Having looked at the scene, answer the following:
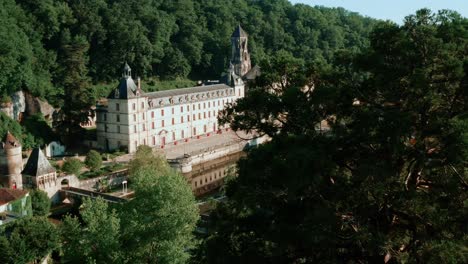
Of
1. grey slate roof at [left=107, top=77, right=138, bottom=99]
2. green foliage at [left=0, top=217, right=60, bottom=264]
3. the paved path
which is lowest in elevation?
the paved path

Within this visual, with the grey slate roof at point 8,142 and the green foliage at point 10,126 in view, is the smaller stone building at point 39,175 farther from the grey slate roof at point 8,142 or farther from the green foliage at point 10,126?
the green foliage at point 10,126

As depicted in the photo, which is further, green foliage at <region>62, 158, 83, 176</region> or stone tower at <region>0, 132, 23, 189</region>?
green foliage at <region>62, 158, 83, 176</region>

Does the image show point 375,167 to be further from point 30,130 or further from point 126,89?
point 30,130

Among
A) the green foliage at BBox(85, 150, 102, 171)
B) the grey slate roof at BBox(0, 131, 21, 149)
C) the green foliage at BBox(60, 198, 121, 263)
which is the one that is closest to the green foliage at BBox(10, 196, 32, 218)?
the grey slate roof at BBox(0, 131, 21, 149)

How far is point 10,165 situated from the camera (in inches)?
1272

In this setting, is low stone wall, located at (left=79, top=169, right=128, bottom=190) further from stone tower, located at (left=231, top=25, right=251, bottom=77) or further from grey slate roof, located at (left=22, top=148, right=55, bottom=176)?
stone tower, located at (left=231, top=25, right=251, bottom=77)

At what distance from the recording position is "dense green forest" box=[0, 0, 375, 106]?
49344 millimetres

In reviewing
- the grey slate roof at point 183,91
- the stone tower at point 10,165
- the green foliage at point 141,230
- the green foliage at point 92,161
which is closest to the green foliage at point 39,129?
the green foliage at point 92,161

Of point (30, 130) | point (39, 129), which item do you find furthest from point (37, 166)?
point (39, 129)

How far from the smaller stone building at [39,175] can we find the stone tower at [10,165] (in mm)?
895

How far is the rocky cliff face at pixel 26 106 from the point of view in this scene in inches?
1779

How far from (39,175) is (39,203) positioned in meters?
3.43

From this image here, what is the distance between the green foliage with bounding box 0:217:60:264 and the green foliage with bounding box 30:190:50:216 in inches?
206

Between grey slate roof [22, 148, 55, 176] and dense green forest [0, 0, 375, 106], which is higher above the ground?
dense green forest [0, 0, 375, 106]
